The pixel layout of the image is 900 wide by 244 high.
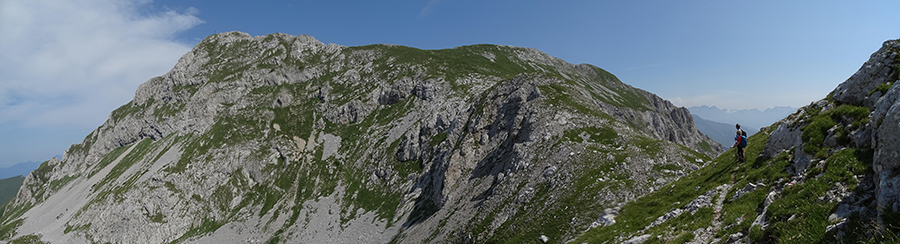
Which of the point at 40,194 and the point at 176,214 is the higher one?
the point at 40,194

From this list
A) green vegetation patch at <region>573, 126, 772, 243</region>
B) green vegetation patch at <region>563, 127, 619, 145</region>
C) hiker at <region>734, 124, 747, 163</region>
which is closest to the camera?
green vegetation patch at <region>573, 126, 772, 243</region>

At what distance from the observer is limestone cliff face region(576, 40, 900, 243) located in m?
10.0

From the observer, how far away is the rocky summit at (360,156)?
45.9 meters

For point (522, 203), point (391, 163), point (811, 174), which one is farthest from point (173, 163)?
point (811, 174)

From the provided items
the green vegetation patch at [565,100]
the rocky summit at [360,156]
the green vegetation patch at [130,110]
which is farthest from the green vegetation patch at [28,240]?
the green vegetation patch at [565,100]

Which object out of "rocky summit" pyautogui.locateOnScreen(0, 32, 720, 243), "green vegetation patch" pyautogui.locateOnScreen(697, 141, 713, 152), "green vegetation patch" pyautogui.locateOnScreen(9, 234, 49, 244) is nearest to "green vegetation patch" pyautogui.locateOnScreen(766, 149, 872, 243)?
"rocky summit" pyautogui.locateOnScreen(0, 32, 720, 243)

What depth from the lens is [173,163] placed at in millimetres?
128000

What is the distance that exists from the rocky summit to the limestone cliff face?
1324mm

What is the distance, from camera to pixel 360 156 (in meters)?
117

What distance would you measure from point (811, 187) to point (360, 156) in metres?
114

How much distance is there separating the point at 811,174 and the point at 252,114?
17390cm

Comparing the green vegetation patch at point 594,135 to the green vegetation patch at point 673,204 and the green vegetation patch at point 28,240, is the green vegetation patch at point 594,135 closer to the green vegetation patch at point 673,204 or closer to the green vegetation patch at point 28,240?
the green vegetation patch at point 673,204

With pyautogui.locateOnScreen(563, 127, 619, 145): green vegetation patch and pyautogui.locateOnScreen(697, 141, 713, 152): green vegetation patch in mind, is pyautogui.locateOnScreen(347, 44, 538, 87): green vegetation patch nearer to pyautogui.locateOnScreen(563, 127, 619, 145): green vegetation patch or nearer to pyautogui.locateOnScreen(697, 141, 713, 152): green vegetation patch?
pyautogui.locateOnScreen(563, 127, 619, 145): green vegetation patch

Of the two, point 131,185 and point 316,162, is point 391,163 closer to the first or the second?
point 316,162
